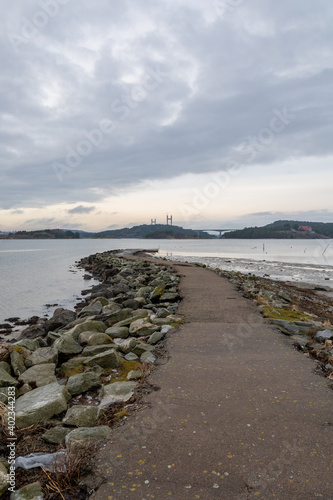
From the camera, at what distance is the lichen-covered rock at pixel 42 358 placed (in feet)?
19.0

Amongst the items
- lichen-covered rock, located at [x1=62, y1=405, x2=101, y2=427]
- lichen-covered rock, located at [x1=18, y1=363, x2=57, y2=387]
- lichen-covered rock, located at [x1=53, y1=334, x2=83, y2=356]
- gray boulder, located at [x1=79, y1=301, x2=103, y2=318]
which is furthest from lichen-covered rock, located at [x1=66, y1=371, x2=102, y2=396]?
gray boulder, located at [x1=79, y1=301, x2=103, y2=318]

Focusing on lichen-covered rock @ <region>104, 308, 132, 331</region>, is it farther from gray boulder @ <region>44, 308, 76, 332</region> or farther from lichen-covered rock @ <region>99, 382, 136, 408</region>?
lichen-covered rock @ <region>99, 382, 136, 408</region>

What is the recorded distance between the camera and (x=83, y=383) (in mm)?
4570

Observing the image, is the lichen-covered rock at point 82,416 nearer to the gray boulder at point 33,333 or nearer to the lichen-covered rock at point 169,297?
the gray boulder at point 33,333

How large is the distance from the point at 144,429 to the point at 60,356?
349 cm

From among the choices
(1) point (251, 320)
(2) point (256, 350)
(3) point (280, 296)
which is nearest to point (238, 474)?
(2) point (256, 350)

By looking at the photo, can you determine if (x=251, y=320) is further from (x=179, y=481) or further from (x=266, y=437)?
(x=179, y=481)

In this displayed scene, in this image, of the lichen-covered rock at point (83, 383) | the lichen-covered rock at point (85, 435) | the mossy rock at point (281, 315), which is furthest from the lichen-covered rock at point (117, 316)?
the lichen-covered rock at point (85, 435)

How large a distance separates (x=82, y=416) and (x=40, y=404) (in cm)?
67

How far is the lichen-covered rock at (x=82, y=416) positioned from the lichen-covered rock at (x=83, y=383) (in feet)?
2.53

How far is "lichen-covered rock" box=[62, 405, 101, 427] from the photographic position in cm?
356

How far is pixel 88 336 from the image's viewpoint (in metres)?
6.80

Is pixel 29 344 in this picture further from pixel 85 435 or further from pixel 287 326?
pixel 287 326

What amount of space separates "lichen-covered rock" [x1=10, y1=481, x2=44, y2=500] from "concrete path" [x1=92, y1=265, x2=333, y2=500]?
463mm
